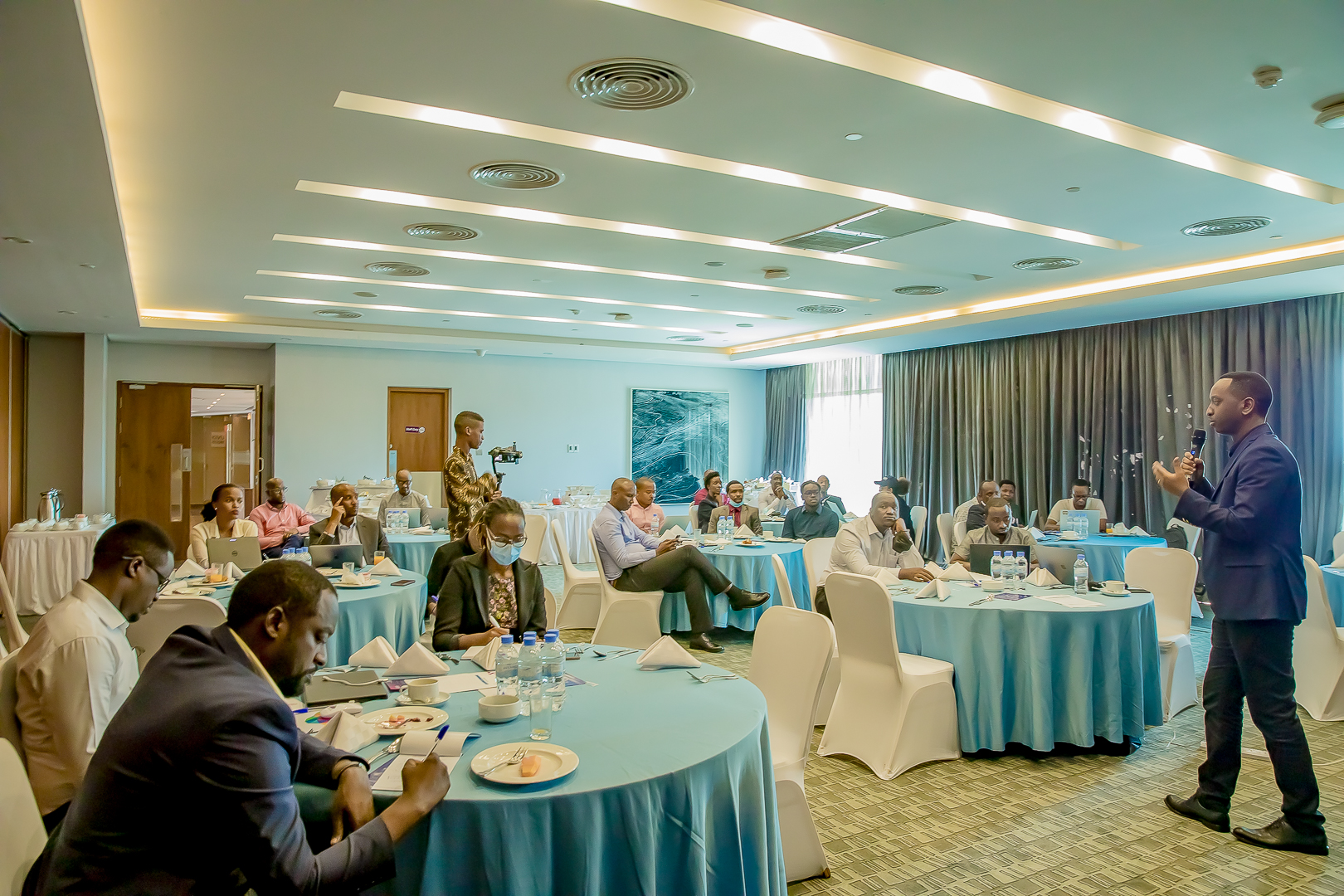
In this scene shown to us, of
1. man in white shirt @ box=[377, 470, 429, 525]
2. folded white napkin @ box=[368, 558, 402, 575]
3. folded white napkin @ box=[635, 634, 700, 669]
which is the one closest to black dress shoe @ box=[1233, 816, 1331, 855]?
folded white napkin @ box=[635, 634, 700, 669]

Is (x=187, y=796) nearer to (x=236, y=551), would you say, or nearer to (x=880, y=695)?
(x=880, y=695)

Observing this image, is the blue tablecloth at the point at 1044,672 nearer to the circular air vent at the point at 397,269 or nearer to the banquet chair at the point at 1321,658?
the banquet chair at the point at 1321,658

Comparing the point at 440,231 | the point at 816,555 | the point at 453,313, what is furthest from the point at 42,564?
the point at 816,555

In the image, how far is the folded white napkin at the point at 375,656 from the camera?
117 inches

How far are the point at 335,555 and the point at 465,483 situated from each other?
1121 millimetres

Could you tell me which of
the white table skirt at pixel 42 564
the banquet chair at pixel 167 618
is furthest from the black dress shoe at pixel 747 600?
the white table skirt at pixel 42 564

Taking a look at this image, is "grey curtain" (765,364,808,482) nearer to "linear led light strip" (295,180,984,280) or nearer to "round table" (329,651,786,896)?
"linear led light strip" (295,180,984,280)

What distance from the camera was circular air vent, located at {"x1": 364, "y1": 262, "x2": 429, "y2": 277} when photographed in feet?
25.1

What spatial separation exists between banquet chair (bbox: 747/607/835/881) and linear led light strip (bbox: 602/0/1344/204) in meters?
2.42

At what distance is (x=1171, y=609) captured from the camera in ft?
16.8

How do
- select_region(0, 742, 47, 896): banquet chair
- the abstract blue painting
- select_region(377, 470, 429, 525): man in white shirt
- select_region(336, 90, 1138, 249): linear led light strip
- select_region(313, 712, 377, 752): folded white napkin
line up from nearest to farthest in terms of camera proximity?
select_region(0, 742, 47, 896): banquet chair → select_region(313, 712, 377, 752): folded white napkin → select_region(336, 90, 1138, 249): linear led light strip → select_region(377, 470, 429, 525): man in white shirt → the abstract blue painting

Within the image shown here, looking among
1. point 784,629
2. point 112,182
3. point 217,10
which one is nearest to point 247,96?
point 217,10

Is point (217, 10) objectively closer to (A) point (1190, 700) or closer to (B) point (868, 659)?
(B) point (868, 659)

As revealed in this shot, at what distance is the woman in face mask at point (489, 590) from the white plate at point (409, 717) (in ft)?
3.08
